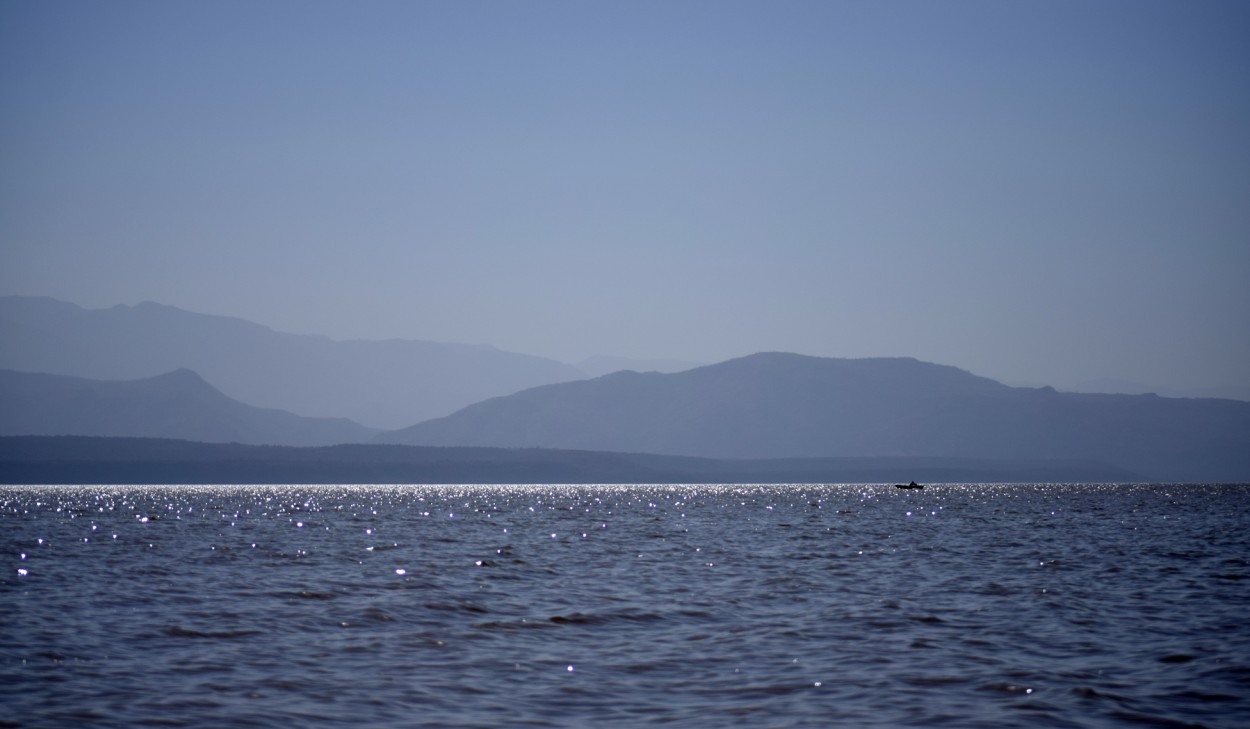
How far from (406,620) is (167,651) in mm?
6928

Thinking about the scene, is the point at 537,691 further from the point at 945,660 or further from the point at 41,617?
the point at 41,617

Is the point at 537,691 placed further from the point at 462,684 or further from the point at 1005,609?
the point at 1005,609

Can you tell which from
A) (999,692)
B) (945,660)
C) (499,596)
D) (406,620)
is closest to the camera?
(999,692)

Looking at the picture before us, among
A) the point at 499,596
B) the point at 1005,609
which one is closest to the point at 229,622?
the point at 499,596

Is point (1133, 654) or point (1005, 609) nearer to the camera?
point (1133, 654)

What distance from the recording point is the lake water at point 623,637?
70.3 feet

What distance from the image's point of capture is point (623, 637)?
29.5 metres

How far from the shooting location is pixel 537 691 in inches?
904

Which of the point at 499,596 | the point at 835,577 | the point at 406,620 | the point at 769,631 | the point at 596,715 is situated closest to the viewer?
the point at 596,715

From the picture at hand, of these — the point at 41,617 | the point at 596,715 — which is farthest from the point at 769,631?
the point at 41,617

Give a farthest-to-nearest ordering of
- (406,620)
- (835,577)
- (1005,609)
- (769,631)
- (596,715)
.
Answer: (835,577) → (1005,609) → (406,620) → (769,631) → (596,715)

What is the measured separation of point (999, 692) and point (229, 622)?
19948 millimetres

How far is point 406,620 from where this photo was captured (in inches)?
1264

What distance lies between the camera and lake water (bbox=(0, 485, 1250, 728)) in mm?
21422
